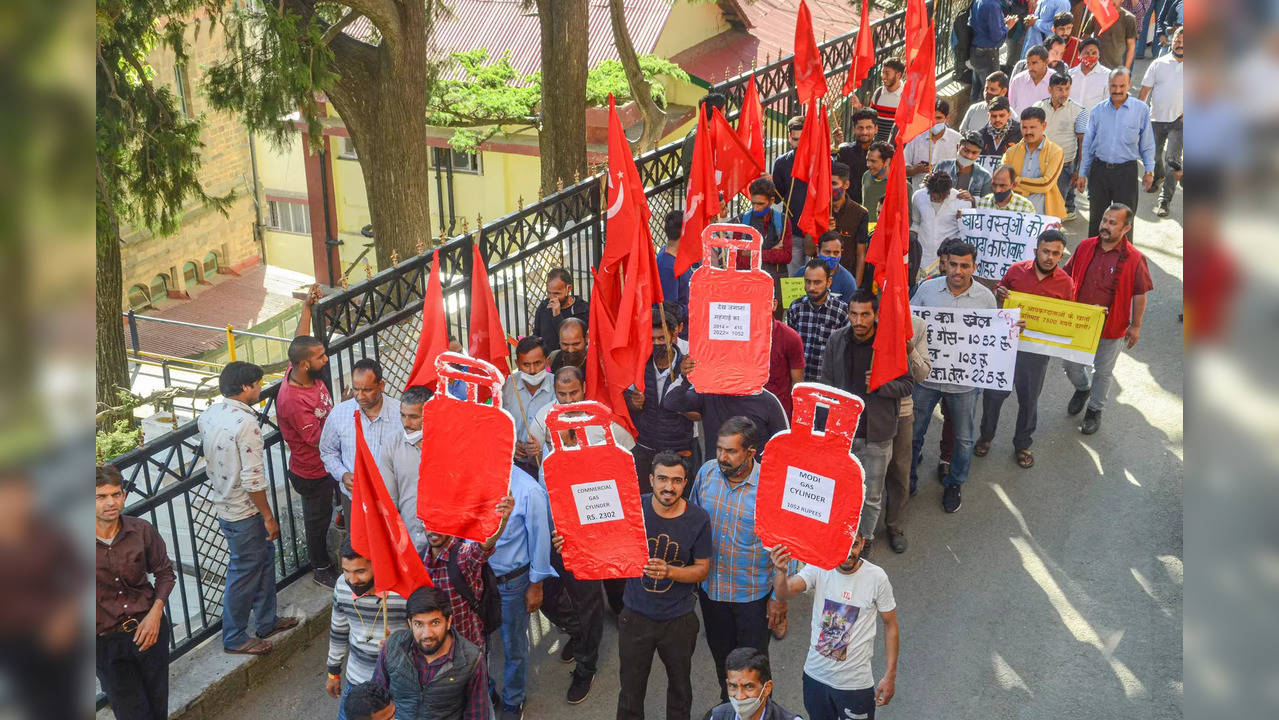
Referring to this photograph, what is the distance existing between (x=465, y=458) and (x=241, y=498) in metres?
1.58

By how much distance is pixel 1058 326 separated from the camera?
842 centimetres

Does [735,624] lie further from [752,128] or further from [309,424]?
[752,128]

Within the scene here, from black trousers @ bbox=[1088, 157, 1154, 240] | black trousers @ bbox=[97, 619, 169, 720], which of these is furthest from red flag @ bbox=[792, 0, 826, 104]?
black trousers @ bbox=[97, 619, 169, 720]

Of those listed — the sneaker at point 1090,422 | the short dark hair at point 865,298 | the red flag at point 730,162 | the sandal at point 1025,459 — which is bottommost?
the sandal at point 1025,459

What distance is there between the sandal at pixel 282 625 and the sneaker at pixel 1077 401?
6.12 metres

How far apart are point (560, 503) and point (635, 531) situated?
0.41 m

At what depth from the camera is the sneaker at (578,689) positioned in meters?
6.88

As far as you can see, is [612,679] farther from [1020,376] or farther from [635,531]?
[1020,376]

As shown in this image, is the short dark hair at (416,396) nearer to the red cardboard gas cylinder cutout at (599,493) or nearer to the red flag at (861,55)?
the red cardboard gas cylinder cutout at (599,493)

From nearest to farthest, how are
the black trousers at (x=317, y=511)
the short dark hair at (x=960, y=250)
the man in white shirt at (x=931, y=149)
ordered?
the black trousers at (x=317, y=511) < the short dark hair at (x=960, y=250) < the man in white shirt at (x=931, y=149)

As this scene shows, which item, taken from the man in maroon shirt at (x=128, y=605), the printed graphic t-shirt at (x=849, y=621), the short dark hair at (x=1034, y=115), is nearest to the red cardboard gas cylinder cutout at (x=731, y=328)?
the printed graphic t-shirt at (x=849, y=621)

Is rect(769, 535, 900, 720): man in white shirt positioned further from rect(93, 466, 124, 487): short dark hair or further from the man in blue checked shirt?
rect(93, 466, 124, 487): short dark hair

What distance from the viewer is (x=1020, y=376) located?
28.7 ft

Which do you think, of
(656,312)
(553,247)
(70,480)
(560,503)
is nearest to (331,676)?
(560,503)
